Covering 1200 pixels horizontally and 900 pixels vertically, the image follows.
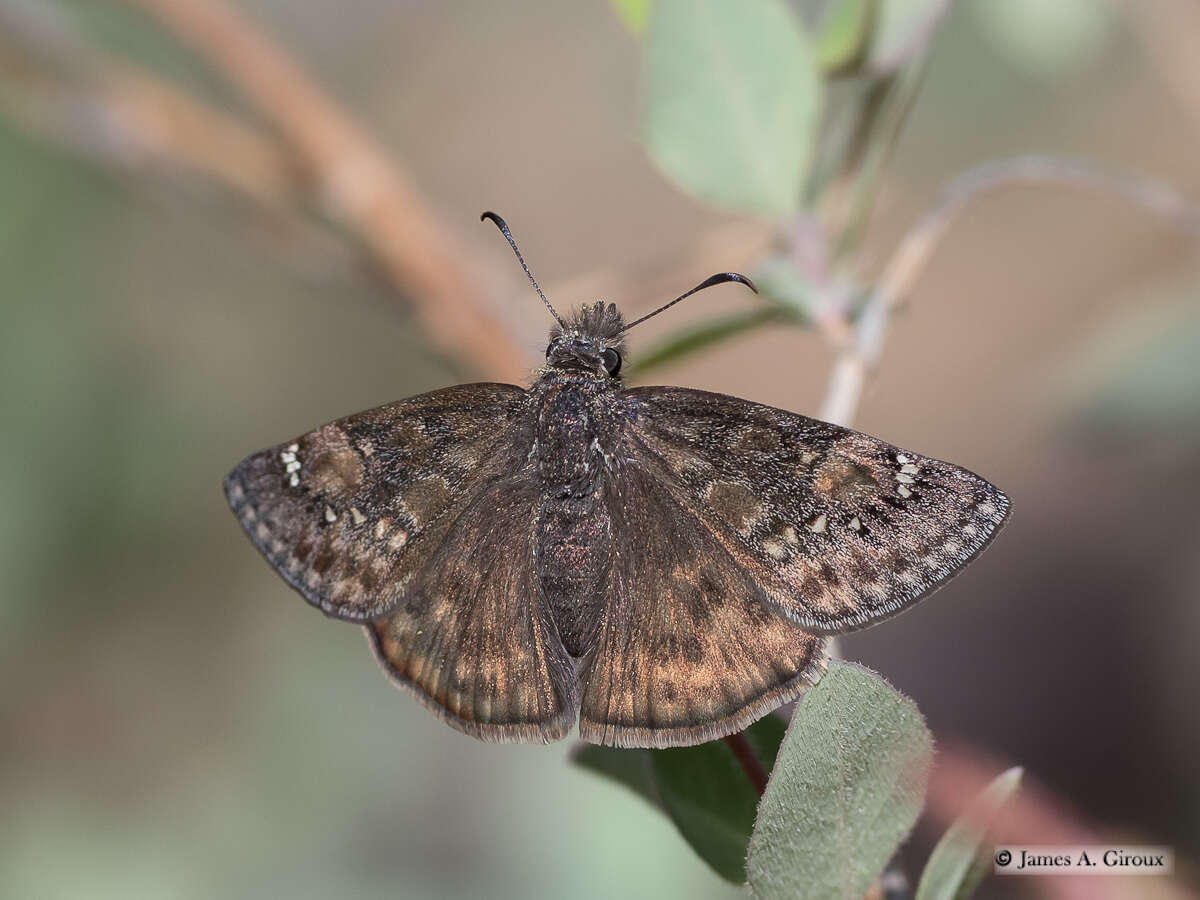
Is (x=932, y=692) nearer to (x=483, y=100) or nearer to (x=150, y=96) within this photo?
(x=150, y=96)

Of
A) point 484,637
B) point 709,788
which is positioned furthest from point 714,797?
point 484,637

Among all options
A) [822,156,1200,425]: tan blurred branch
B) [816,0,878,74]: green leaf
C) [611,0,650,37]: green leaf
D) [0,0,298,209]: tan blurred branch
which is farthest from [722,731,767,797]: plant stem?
[0,0,298,209]: tan blurred branch

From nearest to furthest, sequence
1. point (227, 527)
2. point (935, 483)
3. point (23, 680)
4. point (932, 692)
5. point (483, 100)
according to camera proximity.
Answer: point (935, 483)
point (932, 692)
point (23, 680)
point (227, 527)
point (483, 100)

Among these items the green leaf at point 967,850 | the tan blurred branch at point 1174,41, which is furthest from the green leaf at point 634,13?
the tan blurred branch at point 1174,41

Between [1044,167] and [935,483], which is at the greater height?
[1044,167]

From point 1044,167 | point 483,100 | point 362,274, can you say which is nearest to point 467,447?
point 362,274

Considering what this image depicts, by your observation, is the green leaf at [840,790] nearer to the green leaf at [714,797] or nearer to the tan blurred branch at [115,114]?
the green leaf at [714,797]
